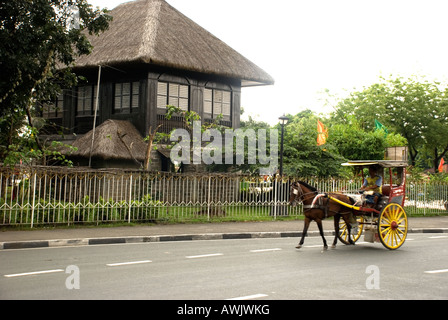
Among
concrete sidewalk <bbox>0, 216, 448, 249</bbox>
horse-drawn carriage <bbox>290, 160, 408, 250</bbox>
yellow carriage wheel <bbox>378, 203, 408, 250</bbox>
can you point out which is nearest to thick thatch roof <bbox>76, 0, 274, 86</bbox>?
concrete sidewalk <bbox>0, 216, 448, 249</bbox>

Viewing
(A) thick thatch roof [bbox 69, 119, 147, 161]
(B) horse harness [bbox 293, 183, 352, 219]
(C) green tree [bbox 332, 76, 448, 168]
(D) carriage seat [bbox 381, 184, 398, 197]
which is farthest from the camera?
(C) green tree [bbox 332, 76, 448, 168]

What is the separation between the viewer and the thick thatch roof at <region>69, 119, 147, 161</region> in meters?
25.0

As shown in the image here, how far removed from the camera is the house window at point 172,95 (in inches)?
1106

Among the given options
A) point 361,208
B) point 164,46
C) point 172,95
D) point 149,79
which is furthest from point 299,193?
point 172,95

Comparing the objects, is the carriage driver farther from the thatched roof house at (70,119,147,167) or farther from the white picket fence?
the thatched roof house at (70,119,147,167)

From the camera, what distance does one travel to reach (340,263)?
9.84m

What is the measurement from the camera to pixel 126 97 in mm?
28734

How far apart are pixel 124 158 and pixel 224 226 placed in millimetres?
9637

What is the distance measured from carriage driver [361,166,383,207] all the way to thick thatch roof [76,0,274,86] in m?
16.0

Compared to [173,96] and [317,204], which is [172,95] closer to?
[173,96]

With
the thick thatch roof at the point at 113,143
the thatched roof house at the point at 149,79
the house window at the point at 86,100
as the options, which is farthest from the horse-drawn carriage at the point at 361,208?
the house window at the point at 86,100

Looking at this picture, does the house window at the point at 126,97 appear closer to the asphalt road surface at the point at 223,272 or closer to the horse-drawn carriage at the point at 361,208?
the asphalt road surface at the point at 223,272

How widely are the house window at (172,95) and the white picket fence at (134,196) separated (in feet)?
33.5
